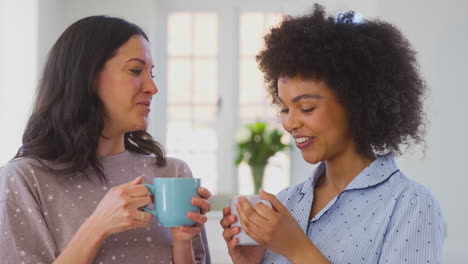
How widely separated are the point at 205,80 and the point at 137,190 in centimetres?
382

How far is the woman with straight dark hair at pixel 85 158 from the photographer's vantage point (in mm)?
1336

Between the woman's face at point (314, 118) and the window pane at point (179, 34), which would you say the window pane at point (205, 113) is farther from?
the woman's face at point (314, 118)

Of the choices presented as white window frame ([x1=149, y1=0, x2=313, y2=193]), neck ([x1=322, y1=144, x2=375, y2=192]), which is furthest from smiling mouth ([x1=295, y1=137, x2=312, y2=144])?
white window frame ([x1=149, y1=0, x2=313, y2=193])

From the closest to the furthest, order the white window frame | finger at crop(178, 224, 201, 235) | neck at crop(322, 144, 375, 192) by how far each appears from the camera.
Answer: finger at crop(178, 224, 201, 235)
neck at crop(322, 144, 375, 192)
the white window frame

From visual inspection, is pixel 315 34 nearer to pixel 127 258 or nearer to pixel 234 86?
pixel 127 258

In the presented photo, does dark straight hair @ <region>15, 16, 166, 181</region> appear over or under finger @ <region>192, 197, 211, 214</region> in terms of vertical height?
over

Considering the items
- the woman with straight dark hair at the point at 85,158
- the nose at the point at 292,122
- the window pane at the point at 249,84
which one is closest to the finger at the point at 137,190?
the woman with straight dark hair at the point at 85,158

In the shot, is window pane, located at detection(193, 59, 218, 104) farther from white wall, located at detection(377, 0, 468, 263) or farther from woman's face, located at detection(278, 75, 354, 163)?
woman's face, located at detection(278, 75, 354, 163)

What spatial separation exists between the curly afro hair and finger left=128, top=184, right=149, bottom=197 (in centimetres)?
41

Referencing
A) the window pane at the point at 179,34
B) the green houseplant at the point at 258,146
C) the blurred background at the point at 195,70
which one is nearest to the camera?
the blurred background at the point at 195,70

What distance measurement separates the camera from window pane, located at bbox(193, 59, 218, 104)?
5.00 metres

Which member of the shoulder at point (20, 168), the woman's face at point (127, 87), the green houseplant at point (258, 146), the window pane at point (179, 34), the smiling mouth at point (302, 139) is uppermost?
the window pane at point (179, 34)

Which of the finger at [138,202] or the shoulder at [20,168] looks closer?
the finger at [138,202]

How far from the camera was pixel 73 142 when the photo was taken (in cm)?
146
